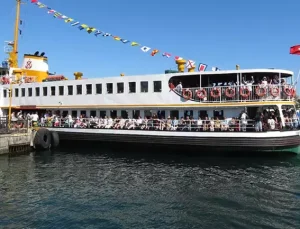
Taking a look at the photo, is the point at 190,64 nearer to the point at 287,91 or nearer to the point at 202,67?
the point at 202,67

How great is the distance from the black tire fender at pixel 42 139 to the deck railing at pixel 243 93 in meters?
11.2

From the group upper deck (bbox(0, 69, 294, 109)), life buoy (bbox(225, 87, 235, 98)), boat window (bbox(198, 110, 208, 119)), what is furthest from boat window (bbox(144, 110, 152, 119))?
life buoy (bbox(225, 87, 235, 98))

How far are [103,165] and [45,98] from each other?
13.6m

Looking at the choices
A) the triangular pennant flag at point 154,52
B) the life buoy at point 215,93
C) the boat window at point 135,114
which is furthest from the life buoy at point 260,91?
the boat window at point 135,114

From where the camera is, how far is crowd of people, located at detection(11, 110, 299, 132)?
21.1m

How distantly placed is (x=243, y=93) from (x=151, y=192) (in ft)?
35.2

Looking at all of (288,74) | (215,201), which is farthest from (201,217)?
(288,74)

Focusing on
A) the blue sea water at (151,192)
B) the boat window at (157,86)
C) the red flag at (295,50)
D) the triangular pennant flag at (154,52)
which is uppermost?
the triangular pennant flag at (154,52)

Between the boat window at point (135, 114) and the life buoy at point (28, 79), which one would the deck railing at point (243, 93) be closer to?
the boat window at point (135, 114)

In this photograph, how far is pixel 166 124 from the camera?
23422 mm

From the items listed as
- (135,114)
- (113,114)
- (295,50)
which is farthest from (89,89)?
(295,50)

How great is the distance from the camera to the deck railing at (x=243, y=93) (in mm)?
21359

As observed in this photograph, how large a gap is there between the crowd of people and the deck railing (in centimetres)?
113

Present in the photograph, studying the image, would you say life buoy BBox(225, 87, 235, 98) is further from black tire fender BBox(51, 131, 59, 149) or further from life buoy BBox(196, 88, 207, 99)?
black tire fender BBox(51, 131, 59, 149)
